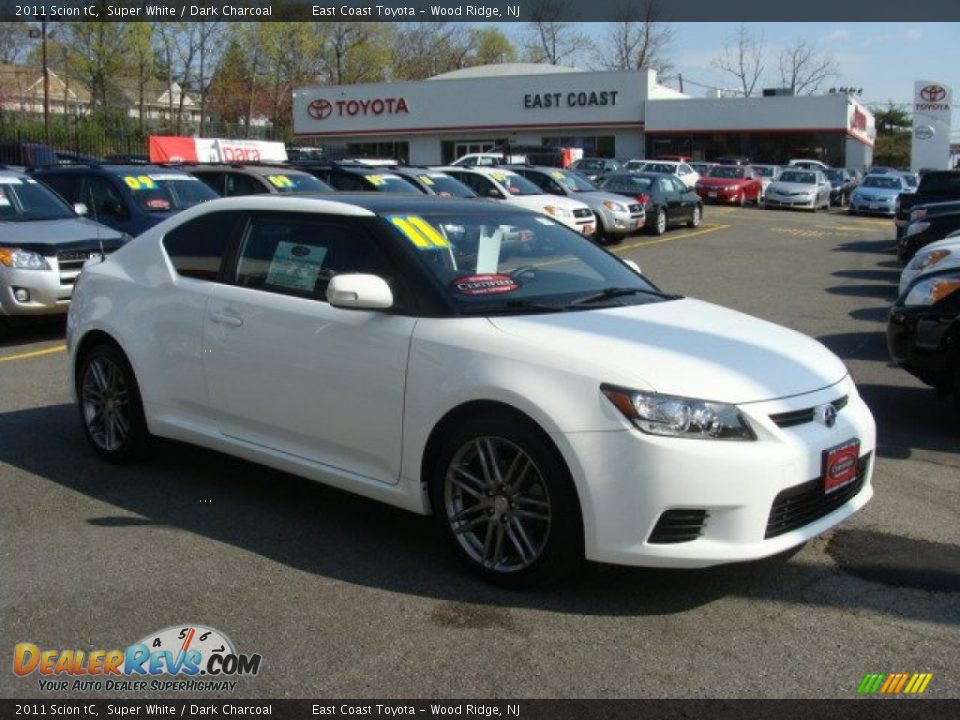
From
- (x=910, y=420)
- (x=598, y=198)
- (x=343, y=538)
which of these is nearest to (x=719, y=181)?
(x=598, y=198)

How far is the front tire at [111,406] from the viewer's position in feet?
19.2

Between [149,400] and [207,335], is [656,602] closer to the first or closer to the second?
[207,335]

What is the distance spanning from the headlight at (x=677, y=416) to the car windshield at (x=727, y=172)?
35542 mm

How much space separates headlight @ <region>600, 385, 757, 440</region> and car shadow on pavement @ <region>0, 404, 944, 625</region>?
77 cm

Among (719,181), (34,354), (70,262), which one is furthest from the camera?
(719,181)

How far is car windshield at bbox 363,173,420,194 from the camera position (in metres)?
17.2

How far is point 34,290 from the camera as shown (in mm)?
10375

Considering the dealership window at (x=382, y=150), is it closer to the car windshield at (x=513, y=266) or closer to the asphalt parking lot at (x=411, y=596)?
the asphalt parking lot at (x=411, y=596)

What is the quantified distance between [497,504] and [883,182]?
35029 millimetres

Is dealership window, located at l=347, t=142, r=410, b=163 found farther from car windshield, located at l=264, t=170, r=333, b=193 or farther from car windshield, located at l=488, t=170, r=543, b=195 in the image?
car windshield, located at l=264, t=170, r=333, b=193

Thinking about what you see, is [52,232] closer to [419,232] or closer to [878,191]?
[419,232]

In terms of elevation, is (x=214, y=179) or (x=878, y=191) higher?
(x=878, y=191)

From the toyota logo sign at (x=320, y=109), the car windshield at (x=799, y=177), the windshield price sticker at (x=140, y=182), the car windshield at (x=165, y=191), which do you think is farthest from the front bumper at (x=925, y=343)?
the toyota logo sign at (x=320, y=109)

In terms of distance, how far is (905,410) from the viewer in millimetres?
7766
